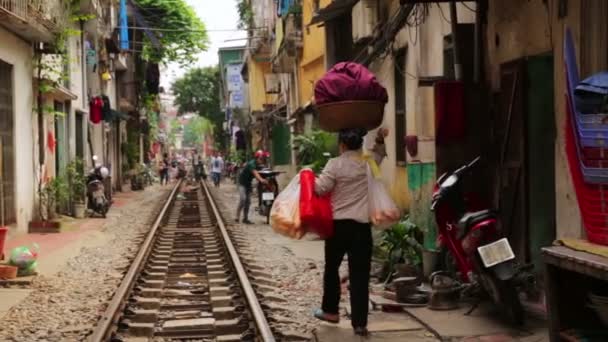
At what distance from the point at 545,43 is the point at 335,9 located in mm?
9960

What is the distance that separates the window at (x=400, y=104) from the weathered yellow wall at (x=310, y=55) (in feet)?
31.1

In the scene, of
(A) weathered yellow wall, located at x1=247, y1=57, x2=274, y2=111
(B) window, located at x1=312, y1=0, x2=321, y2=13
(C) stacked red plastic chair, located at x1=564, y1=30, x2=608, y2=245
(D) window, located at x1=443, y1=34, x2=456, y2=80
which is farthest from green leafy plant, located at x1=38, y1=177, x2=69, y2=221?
(A) weathered yellow wall, located at x1=247, y1=57, x2=274, y2=111

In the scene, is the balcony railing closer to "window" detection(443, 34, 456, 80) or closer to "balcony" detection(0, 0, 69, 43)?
"balcony" detection(0, 0, 69, 43)

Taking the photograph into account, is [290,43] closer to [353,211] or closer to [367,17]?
[367,17]

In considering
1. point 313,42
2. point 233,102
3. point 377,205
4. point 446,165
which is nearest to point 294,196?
point 377,205

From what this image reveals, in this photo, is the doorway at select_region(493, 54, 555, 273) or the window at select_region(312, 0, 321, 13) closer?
the doorway at select_region(493, 54, 555, 273)

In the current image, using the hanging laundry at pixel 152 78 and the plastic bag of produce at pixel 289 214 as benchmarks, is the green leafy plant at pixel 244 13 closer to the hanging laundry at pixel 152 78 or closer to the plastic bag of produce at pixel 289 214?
the hanging laundry at pixel 152 78

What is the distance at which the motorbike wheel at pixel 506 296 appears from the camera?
20.9 feet

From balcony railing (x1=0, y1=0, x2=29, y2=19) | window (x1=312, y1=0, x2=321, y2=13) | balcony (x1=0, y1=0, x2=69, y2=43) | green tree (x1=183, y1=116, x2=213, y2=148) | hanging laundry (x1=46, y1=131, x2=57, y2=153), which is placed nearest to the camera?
balcony railing (x1=0, y1=0, x2=29, y2=19)

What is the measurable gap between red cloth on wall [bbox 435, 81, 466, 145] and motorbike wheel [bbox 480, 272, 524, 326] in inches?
91.7

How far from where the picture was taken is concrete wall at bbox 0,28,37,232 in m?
16.4

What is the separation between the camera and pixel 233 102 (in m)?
55.2

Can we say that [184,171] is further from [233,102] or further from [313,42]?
[313,42]

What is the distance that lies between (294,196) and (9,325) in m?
3.29
